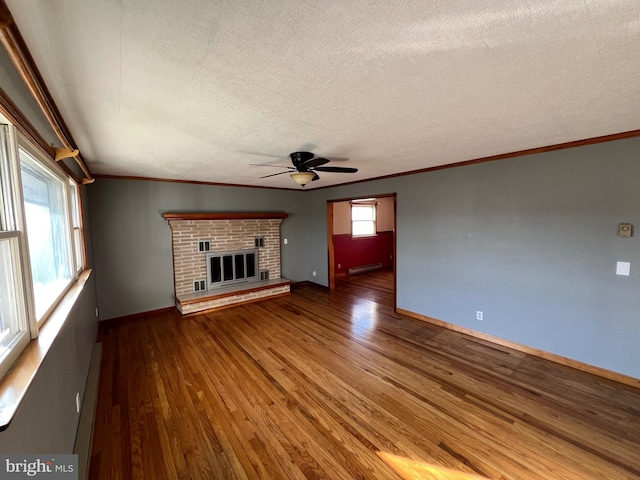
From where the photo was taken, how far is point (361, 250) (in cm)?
750

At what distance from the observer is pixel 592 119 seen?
199cm

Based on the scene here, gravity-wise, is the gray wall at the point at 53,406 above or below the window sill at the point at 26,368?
below

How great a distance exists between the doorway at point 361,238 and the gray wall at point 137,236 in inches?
126

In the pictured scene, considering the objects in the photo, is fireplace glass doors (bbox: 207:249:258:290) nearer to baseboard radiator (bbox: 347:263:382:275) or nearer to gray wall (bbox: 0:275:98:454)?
gray wall (bbox: 0:275:98:454)

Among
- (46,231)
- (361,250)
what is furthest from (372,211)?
(46,231)

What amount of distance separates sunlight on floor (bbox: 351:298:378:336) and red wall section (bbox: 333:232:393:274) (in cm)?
208

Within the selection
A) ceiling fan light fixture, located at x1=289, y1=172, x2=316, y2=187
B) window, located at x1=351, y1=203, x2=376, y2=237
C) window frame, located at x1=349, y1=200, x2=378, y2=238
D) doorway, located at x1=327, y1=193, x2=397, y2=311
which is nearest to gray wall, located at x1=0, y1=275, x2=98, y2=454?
ceiling fan light fixture, located at x1=289, y1=172, x2=316, y2=187

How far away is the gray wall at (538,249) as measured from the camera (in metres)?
2.45

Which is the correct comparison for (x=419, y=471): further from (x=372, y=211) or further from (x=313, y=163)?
(x=372, y=211)

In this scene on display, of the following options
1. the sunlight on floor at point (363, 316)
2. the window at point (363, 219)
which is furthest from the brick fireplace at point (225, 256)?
the window at point (363, 219)

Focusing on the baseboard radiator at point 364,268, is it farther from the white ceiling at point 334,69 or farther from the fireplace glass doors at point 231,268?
the white ceiling at point 334,69

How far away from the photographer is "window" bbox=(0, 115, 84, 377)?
116 centimetres

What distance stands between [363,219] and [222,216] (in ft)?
13.8

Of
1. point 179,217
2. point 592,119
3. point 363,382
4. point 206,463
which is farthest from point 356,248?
point 206,463
